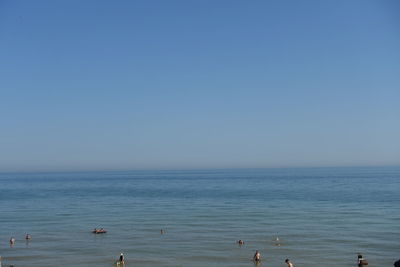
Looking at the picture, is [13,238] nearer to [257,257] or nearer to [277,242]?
[257,257]

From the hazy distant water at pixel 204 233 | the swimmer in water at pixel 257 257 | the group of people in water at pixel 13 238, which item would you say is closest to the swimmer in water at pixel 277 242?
→ the hazy distant water at pixel 204 233

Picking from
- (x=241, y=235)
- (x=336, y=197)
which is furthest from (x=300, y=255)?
(x=336, y=197)

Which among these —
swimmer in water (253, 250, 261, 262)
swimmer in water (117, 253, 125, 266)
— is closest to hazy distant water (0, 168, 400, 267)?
swimmer in water (253, 250, 261, 262)

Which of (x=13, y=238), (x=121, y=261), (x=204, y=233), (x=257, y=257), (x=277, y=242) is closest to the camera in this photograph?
(x=121, y=261)

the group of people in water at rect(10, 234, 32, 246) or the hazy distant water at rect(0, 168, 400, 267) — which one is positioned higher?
the group of people in water at rect(10, 234, 32, 246)

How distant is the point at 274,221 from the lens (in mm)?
49875

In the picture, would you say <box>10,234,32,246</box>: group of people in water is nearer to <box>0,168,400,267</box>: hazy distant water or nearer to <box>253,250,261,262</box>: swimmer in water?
<box>0,168,400,267</box>: hazy distant water

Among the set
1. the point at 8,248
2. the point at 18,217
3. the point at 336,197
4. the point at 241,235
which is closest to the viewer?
the point at 8,248

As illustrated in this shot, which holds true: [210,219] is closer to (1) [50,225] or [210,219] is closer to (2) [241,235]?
(2) [241,235]

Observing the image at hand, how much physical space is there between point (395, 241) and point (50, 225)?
3617cm

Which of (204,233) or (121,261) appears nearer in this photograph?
(121,261)

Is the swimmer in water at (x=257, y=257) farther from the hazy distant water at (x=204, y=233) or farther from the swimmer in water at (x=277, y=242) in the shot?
the swimmer in water at (x=277, y=242)

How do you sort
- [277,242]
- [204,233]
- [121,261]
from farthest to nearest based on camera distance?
[204,233]
[277,242]
[121,261]

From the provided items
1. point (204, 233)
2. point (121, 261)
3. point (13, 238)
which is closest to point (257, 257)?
point (121, 261)
